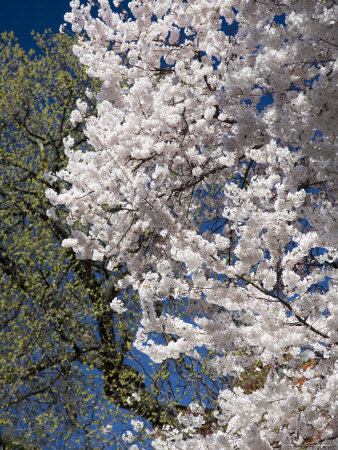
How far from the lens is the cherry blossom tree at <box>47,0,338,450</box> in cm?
238

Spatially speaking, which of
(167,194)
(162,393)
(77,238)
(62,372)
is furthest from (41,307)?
(167,194)

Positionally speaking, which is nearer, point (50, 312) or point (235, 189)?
point (235, 189)

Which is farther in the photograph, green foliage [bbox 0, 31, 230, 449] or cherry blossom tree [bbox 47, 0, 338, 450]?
green foliage [bbox 0, 31, 230, 449]

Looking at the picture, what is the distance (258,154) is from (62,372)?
6562 millimetres

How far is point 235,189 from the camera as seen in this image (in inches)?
130

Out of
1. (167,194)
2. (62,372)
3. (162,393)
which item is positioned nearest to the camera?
(167,194)

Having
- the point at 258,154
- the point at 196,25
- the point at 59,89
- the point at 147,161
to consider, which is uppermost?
the point at 59,89

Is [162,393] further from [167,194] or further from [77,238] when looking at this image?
[167,194]

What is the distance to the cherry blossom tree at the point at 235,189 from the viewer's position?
238cm

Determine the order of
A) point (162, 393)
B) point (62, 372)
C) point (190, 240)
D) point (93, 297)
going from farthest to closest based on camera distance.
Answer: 1. point (93, 297)
2. point (62, 372)
3. point (162, 393)
4. point (190, 240)

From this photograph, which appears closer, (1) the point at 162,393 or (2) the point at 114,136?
(2) the point at 114,136

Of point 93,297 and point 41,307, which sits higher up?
point 93,297

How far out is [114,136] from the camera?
4.11 metres

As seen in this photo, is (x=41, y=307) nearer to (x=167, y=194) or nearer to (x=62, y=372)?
(x=62, y=372)
